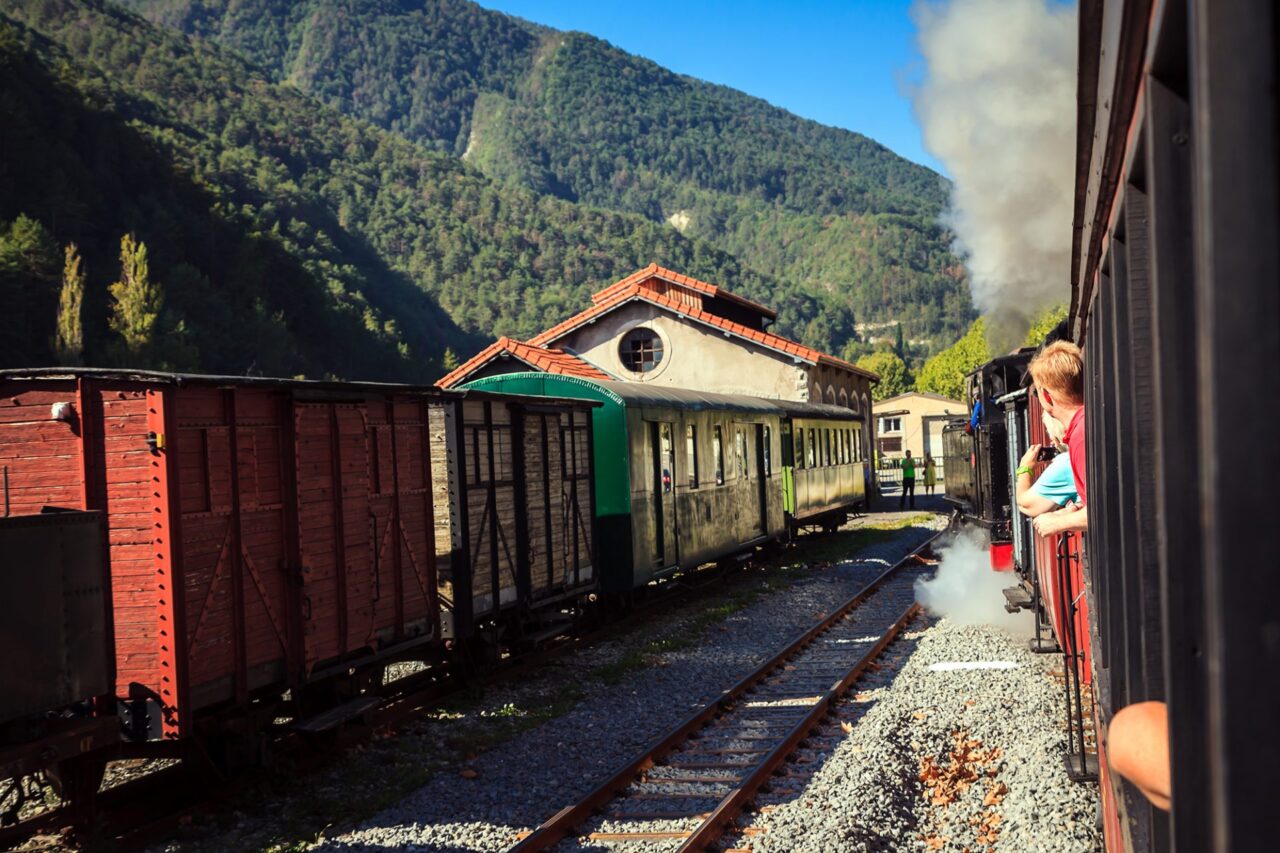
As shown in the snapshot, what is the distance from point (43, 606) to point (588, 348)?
3072 centimetres

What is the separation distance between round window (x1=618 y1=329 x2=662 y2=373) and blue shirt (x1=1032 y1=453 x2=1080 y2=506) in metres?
31.2

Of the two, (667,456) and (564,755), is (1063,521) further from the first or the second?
(667,456)

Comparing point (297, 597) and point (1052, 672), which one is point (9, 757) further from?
point (1052, 672)

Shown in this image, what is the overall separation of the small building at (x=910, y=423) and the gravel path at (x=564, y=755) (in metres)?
66.0

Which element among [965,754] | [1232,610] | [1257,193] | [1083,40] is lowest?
[965,754]

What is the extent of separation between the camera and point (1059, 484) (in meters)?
5.16

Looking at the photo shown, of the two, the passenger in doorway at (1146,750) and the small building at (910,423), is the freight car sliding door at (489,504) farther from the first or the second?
the small building at (910,423)

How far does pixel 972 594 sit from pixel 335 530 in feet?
33.3

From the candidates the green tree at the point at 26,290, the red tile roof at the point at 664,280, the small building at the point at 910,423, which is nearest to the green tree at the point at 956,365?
the small building at the point at 910,423

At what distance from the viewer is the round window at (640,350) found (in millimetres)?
36438

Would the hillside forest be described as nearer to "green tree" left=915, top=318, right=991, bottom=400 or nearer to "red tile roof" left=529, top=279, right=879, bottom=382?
"red tile roof" left=529, top=279, right=879, bottom=382

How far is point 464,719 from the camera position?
10.7 m

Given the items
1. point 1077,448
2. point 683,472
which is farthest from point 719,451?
point 1077,448

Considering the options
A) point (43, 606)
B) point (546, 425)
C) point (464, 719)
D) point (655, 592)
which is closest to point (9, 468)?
point (43, 606)
